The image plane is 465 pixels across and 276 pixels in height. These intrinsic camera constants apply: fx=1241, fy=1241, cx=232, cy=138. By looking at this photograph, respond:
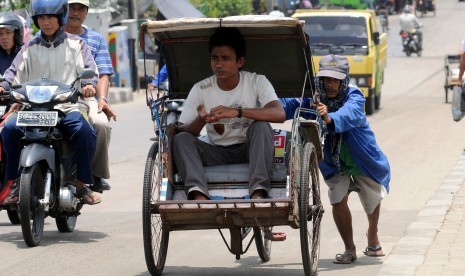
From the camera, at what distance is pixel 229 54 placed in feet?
26.9

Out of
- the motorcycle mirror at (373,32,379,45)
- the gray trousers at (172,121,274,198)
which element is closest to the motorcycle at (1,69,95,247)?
the gray trousers at (172,121,274,198)

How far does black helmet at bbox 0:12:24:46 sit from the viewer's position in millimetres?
10711

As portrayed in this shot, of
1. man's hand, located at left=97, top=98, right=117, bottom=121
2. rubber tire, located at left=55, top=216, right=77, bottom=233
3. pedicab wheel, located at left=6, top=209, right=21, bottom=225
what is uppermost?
man's hand, located at left=97, top=98, right=117, bottom=121

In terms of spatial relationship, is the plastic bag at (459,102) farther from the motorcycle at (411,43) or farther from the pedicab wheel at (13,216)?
the motorcycle at (411,43)

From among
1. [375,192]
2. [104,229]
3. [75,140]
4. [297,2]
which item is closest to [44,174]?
[75,140]

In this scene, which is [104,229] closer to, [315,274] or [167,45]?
[167,45]

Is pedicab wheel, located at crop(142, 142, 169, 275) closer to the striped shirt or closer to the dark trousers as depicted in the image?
the dark trousers

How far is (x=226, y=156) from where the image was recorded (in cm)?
827

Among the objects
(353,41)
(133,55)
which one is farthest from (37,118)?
(133,55)

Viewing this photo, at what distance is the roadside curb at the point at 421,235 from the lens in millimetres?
8266

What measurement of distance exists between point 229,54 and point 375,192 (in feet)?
5.73

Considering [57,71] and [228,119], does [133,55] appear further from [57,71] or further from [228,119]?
[228,119]

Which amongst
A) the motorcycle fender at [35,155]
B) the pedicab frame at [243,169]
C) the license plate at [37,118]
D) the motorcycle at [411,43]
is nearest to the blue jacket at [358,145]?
the pedicab frame at [243,169]

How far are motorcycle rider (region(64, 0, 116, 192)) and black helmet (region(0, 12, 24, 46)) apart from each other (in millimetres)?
422
